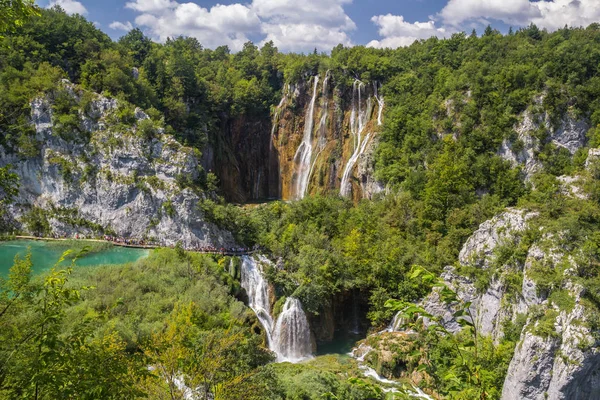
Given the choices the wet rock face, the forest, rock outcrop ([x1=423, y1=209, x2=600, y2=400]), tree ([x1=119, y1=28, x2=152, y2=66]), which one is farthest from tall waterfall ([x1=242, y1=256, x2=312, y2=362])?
tree ([x1=119, y1=28, x2=152, y2=66])

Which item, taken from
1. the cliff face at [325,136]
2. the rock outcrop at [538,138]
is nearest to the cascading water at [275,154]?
the cliff face at [325,136]

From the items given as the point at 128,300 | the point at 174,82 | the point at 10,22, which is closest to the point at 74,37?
the point at 174,82

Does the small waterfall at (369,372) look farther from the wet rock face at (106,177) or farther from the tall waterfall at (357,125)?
the tall waterfall at (357,125)

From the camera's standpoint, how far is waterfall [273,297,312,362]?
832 inches

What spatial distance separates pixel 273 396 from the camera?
13211mm

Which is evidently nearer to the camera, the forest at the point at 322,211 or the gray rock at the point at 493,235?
the forest at the point at 322,211

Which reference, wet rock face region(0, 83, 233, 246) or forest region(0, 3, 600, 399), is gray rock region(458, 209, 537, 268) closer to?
forest region(0, 3, 600, 399)

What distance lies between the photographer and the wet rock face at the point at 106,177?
2870 cm

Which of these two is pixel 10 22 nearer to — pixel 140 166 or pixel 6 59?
pixel 140 166

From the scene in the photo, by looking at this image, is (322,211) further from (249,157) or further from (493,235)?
(249,157)

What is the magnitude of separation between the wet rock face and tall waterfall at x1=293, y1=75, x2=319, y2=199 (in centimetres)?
1355

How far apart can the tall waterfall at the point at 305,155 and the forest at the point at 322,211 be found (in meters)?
4.03

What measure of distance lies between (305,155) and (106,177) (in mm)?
19661

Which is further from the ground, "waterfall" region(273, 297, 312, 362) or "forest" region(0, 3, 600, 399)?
"forest" region(0, 3, 600, 399)
